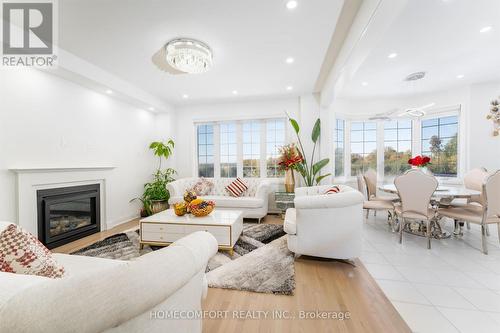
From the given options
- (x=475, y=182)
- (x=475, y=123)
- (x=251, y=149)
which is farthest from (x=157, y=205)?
(x=475, y=123)

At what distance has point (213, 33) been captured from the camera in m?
2.48

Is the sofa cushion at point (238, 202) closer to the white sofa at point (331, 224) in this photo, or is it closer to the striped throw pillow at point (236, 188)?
the striped throw pillow at point (236, 188)

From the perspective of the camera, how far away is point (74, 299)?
0.52m

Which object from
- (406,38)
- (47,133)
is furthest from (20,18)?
(406,38)

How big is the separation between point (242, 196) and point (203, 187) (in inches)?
36.1

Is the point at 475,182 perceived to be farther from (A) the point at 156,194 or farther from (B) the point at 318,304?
(A) the point at 156,194

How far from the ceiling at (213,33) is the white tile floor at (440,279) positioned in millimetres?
2755

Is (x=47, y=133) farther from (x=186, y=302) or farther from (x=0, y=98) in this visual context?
(x=186, y=302)

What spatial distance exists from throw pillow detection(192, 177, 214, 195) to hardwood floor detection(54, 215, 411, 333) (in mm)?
2873

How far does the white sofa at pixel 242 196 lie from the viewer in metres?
4.07

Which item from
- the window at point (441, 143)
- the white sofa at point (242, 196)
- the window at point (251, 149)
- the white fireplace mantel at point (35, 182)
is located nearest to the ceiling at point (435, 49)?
the window at point (441, 143)

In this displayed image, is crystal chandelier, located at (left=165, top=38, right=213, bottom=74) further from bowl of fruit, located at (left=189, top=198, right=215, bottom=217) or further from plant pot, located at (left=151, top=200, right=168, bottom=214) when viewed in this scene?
plant pot, located at (left=151, top=200, right=168, bottom=214)

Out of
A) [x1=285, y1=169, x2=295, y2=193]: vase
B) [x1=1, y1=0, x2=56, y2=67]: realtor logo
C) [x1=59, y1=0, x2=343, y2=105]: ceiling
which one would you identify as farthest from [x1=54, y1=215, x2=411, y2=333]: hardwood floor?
[x1=1, y1=0, x2=56, y2=67]: realtor logo

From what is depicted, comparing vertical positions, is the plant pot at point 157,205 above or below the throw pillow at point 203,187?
below
